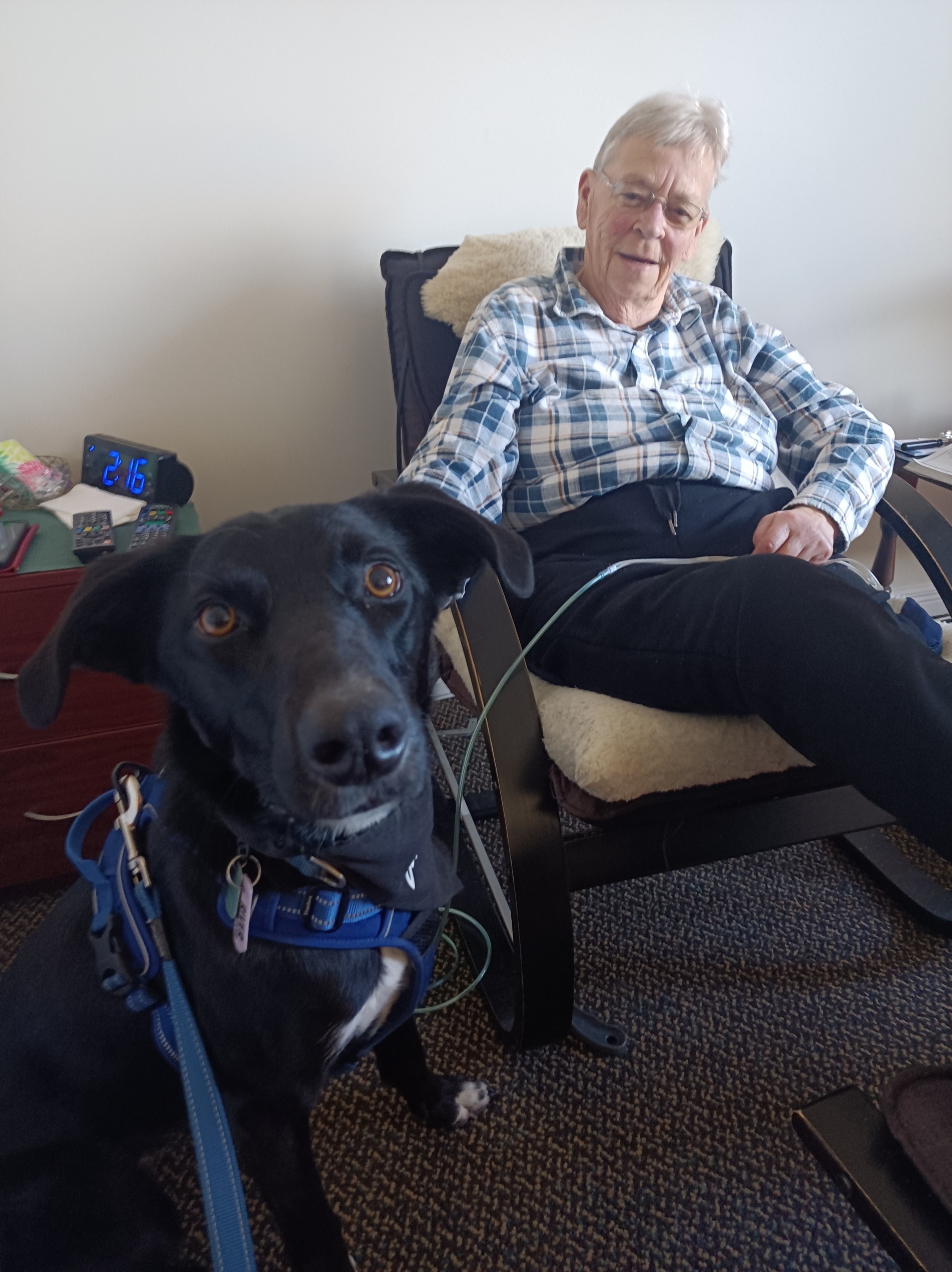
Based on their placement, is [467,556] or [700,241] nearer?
[467,556]

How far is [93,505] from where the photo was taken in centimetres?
146

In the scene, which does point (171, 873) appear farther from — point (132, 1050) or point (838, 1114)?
point (838, 1114)

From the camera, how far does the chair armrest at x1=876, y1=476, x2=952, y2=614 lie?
50.1 inches

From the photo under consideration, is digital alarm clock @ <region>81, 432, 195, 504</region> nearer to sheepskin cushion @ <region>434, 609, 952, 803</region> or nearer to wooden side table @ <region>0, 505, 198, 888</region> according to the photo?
wooden side table @ <region>0, 505, 198, 888</region>

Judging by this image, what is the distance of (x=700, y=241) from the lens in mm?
1623

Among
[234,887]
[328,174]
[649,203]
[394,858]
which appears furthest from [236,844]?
[328,174]

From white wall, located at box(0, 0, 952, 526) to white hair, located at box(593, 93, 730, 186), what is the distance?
1.53ft

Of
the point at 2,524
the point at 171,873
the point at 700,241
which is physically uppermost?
the point at 700,241

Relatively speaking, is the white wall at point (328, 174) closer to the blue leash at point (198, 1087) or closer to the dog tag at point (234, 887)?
the blue leash at point (198, 1087)

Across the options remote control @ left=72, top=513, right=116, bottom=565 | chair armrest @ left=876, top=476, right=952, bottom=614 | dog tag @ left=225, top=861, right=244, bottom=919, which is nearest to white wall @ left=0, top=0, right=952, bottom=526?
remote control @ left=72, top=513, right=116, bottom=565

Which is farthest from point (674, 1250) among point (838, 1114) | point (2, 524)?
point (2, 524)

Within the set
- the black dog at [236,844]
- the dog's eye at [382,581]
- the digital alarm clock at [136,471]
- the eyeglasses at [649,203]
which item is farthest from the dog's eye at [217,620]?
the eyeglasses at [649,203]

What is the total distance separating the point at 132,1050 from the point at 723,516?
1.19 metres

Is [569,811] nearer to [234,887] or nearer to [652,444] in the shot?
[234,887]
